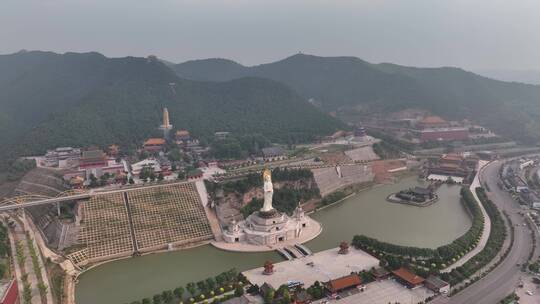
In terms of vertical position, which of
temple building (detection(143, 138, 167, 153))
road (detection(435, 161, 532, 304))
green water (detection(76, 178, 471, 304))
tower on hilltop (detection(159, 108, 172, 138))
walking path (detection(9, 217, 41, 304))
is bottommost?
green water (detection(76, 178, 471, 304))

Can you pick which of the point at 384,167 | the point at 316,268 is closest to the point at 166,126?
the point at 384,167

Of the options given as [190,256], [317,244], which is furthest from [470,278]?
[190,256]

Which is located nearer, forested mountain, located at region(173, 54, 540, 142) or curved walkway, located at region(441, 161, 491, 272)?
curved walkway, located at region(441, 161, 491, 272)

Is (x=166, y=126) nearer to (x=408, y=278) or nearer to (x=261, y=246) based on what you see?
(x=261, y=246)

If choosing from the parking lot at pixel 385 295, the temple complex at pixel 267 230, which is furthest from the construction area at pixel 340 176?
the parking lot at pixel 385 295

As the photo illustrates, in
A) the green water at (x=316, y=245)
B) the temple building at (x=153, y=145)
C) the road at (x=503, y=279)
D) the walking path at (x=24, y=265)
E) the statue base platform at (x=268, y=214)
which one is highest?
the temple building at (x=153, y=145)

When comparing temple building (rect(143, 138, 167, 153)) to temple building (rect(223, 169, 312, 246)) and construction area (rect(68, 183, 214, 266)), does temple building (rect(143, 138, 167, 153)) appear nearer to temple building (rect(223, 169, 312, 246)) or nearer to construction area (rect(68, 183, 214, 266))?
construction area (rect(68, 183, 214, 266))

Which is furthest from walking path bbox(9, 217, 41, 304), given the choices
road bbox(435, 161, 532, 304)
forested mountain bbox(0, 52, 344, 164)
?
road bbox(435, 161, 532, 304)

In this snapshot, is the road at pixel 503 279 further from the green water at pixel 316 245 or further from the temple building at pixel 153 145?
the temple building at pixel 153 145
